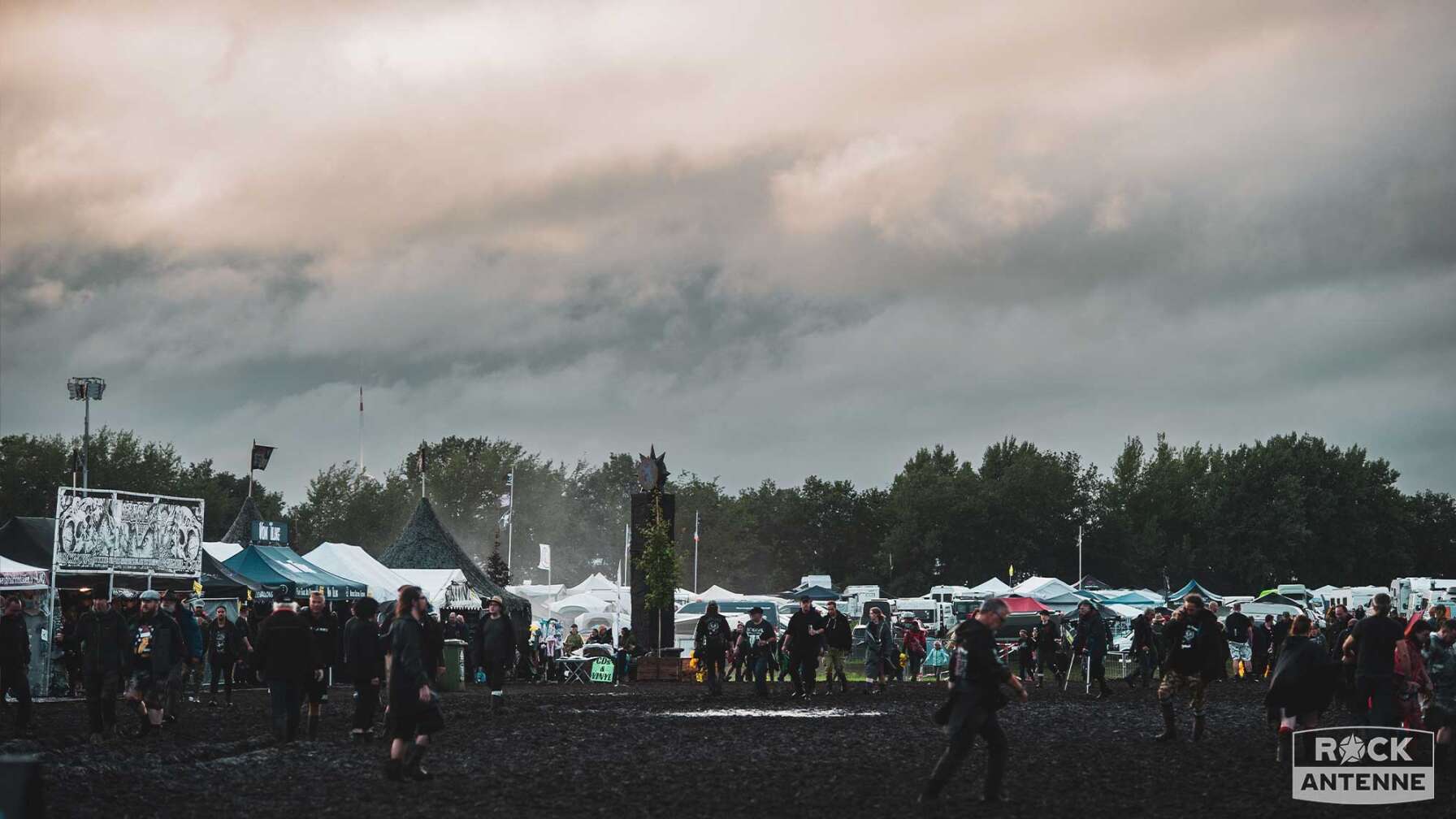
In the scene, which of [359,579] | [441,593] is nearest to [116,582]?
[359,579]

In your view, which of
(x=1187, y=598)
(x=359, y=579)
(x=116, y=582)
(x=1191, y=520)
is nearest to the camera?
(x=1187, y=598)

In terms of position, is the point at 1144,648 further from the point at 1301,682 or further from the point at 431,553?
the point at 431,553

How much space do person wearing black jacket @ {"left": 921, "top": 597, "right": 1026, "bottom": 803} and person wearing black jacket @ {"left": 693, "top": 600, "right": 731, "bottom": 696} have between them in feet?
61.6

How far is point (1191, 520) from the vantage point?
135 meters

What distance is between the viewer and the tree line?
124375mm

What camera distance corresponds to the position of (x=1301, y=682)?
1616cm

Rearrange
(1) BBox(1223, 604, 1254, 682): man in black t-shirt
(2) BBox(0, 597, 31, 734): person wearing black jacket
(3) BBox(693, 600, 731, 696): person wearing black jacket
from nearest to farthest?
(2) BBox(0, 597, 31, 734): person wearing black jacket < (3) BBox(693, 600, 731, 696): person wearing black jacket < (1) BBox(1223, 604, 1254, 682): man in black t-shirt

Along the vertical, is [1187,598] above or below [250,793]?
above

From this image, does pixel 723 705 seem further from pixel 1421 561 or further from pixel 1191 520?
pixel 1421 561

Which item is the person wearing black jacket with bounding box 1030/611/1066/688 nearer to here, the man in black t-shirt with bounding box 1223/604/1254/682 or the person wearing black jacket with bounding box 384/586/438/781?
the man in black t-shirt with bounding box 1223/604/1254/682

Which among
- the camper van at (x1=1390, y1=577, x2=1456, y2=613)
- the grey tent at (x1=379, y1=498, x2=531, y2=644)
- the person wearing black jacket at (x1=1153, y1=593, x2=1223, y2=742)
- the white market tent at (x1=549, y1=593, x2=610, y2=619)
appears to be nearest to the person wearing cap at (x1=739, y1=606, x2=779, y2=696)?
the person wearing black jacket at (x1=1153, y1=593, x2=1223, y2=742)

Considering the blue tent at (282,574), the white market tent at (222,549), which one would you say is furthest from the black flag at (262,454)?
the blue tent at (282,574)

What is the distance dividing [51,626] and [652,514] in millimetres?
19176

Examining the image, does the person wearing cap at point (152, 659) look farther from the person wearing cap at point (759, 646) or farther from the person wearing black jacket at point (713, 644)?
the person wearing cap at point (759, 646)
